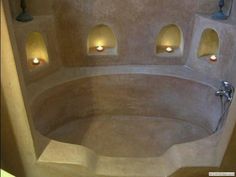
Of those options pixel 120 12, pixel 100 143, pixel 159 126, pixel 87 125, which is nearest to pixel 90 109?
pixel 87 125

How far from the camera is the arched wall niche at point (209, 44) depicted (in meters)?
3.63

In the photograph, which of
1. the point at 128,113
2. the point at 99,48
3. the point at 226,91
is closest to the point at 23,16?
the point at 99,48

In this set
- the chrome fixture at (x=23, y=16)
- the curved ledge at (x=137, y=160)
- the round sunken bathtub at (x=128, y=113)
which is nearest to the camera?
the curved ledge at (x=137, y=160)

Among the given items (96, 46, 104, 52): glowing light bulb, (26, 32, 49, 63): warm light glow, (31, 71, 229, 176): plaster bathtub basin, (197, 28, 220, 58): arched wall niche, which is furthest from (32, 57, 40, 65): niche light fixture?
(197, 28, 220, 58): arched wall niche

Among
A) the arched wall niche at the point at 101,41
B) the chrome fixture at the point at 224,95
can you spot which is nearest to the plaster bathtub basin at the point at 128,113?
the chrome fixture at the point at 224,95

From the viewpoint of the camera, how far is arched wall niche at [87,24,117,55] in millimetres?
3826

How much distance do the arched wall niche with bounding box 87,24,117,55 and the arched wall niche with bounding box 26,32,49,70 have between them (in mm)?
599

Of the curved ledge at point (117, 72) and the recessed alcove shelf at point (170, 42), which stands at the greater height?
the recessed alcove shelf at point (170, 42)

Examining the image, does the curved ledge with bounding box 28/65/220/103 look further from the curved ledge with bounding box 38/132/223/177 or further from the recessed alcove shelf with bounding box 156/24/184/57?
the curved ledge with bounding box 38/132/223/177

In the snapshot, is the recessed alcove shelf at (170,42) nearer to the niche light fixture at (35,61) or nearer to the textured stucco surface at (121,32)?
the textured stucco surface at (121,32)

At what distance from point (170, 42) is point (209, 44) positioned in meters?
0.54

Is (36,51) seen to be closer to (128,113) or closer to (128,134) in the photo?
(128,113)

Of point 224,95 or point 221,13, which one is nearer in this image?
point 224,95

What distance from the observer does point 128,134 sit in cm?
359
